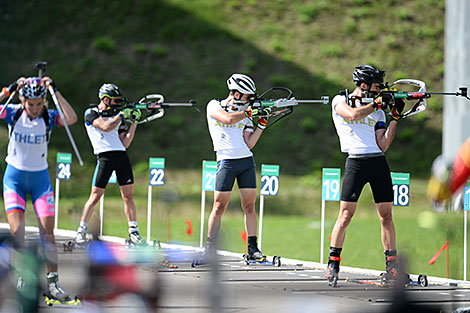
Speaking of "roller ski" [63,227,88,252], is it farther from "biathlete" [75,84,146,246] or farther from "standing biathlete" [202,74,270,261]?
"standing biathlete" [202,74,270,261]

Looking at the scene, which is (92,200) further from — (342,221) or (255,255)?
(342,221)

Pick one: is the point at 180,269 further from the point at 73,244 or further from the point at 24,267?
the point at 24,267

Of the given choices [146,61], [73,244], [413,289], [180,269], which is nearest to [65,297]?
[180,269]

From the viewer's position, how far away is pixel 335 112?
343 inches

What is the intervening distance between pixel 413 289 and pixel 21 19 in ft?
89.5

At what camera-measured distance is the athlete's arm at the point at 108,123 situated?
1080 centimetres

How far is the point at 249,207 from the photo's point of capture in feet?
33.0

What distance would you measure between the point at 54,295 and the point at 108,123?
382 centimetres

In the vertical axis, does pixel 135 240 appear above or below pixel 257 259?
above

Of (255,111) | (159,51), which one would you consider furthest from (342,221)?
(159,51)

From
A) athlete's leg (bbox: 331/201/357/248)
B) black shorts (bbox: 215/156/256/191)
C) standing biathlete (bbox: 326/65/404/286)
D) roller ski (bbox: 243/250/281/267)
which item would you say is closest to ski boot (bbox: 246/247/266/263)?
roller ski (bbox: 243/250/281/267)

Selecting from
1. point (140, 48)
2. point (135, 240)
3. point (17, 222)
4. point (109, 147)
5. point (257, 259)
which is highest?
point (140, 48)

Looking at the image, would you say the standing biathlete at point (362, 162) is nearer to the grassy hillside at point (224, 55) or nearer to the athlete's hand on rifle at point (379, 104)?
the athlete's hand on rifle at point (379, 104)

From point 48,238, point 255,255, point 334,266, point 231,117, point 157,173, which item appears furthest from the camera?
point 157,173
